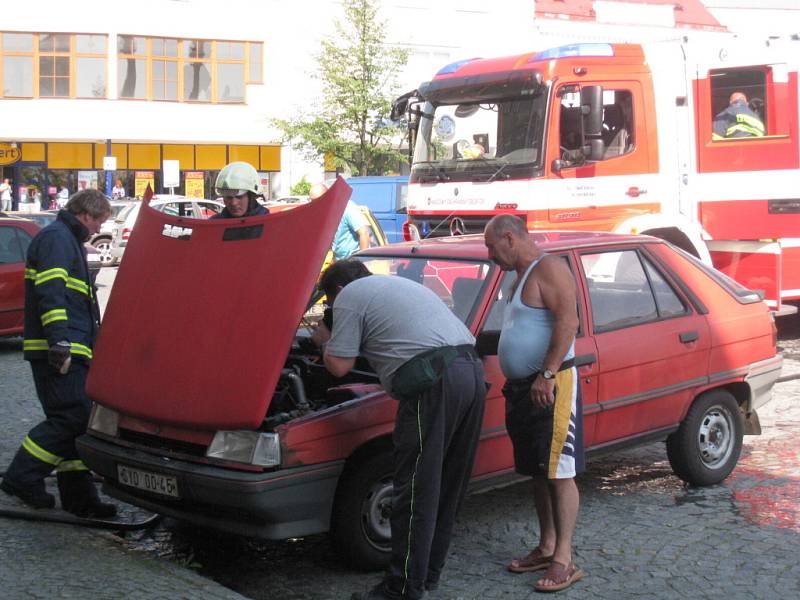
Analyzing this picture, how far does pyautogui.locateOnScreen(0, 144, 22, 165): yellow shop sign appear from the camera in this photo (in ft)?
131

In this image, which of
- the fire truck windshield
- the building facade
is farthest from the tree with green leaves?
the fire truck windshield

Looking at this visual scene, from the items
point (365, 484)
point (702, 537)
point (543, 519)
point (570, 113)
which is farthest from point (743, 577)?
point (570, 113)

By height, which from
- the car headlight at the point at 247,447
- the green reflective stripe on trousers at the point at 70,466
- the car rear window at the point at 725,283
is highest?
the car rear window at the point at 725,283

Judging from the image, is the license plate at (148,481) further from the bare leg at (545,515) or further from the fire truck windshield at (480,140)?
the fire truck windshield at (480,140)

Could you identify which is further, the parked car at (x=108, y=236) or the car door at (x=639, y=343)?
the parked car at (x=108, y=236)

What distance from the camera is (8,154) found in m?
40.0

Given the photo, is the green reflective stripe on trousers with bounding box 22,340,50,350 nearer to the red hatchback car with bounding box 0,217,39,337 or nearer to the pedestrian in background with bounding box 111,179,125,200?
the red hatchback car with bounding box 0,217,39,337

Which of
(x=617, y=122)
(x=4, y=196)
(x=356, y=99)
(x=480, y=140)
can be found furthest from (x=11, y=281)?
(x=4, y=196)

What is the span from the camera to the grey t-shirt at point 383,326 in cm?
432

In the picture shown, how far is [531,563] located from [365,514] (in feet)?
2.71

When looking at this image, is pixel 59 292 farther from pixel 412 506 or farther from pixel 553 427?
pixel 553 427

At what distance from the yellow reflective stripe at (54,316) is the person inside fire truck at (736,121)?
7.71 meters

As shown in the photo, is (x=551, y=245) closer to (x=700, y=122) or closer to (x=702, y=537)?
(x=702, y=537)

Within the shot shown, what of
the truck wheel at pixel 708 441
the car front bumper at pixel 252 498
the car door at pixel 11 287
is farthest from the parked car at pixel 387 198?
the car front bumper at pixel 252 498
